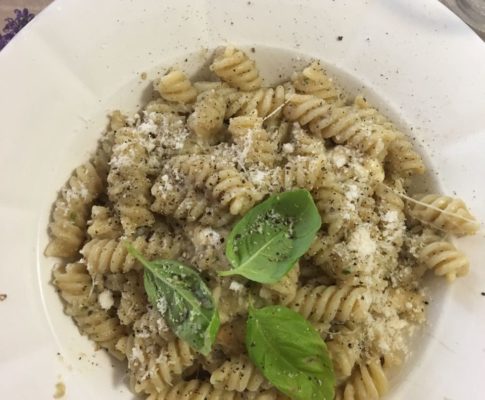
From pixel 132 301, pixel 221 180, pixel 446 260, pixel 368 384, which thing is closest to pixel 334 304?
pixel 368 384

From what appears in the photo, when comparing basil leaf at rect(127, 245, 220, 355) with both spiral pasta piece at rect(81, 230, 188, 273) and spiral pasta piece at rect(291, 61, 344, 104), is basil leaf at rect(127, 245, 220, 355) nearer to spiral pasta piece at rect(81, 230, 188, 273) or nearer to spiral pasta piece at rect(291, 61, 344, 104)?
spiral pasta piece at rect(81, 230, 188, 273)

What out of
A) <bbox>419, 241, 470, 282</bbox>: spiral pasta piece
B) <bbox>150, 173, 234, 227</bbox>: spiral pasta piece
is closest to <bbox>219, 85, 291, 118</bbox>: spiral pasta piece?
<bbox>150, 173, 234, 227</bbox>: spiral pasta piece

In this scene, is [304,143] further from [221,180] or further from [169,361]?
[169,361]

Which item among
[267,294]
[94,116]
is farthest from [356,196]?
[94,116]

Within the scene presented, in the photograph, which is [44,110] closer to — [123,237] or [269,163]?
[123,237]

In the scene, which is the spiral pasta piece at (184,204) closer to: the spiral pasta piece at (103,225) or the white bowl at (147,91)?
the spiral pasta piece at (103,225)
